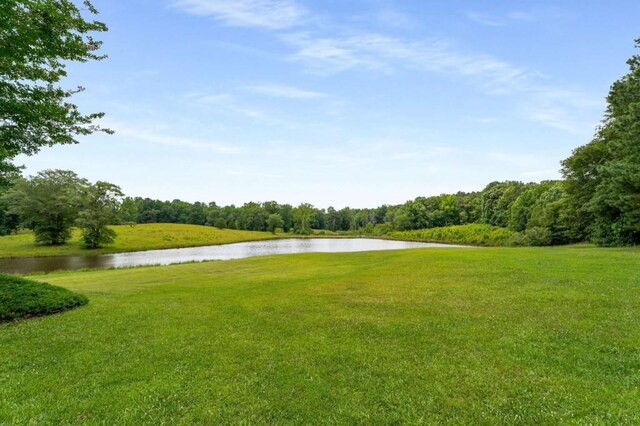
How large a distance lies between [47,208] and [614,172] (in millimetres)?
78318

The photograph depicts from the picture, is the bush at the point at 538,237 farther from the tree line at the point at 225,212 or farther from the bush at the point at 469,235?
the bush at the point at 469,235

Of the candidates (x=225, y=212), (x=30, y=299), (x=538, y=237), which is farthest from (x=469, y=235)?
(x=225, y=212)

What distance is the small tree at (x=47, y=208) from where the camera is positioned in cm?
5453

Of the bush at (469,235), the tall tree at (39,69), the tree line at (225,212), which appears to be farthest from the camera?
the bush at (469,235)

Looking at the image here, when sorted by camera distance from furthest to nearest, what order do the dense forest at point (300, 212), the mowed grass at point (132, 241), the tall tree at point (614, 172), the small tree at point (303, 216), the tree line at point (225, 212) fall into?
the small tree at point (303, 216)
the tree line at point (225, 212)
the mowed grass at point (132, 241)
the dense forest at point (300, 212)
the tall tree at point (614, 172)

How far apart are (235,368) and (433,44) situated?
25360mm

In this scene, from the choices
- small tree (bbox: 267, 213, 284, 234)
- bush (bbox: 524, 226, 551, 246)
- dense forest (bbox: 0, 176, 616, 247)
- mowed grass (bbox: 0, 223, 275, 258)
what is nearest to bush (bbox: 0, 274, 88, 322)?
dense forest (bbox: 0, 176, 616, 247)

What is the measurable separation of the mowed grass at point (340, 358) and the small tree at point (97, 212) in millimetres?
47177

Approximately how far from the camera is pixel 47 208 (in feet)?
182

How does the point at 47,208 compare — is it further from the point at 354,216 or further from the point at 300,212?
the point at 354,216

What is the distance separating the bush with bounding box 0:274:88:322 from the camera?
11.2 meters

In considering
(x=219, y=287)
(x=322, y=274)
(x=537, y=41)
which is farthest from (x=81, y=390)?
(x=537, y=41)

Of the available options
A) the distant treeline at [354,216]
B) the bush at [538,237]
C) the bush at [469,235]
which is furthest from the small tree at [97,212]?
the bush at [469,235]

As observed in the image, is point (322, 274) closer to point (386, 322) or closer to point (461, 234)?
point (386, 322)
